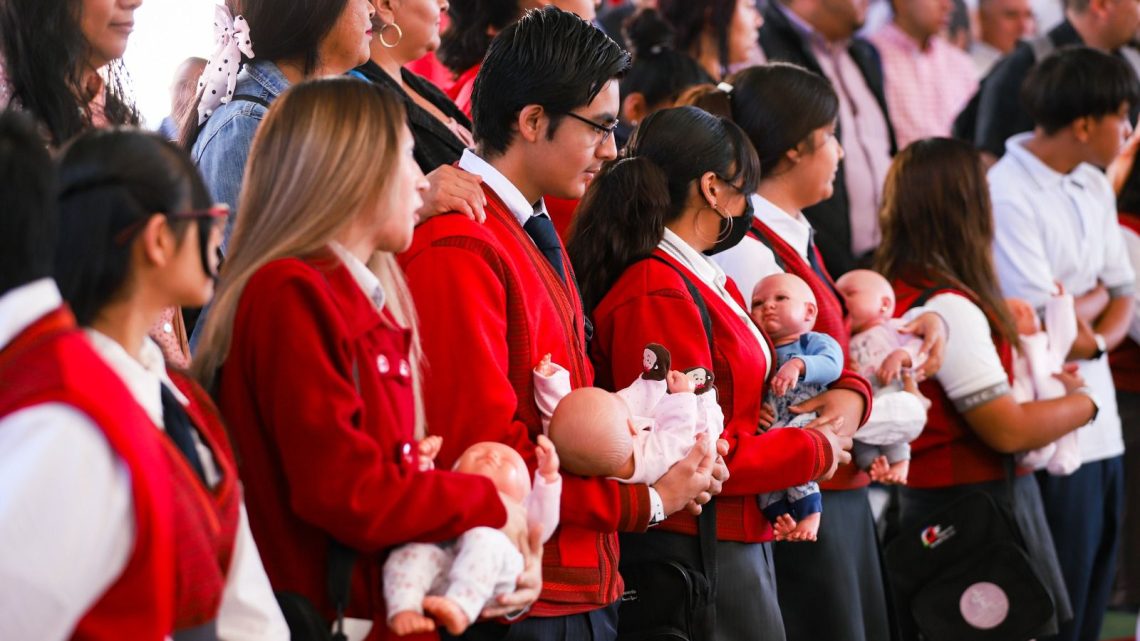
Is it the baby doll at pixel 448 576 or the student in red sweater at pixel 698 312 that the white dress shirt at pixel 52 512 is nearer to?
the baby doll at pixel 448 576

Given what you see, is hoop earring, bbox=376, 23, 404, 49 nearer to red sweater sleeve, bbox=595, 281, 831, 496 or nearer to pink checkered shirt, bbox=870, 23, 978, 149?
red sweater sleeve, bbox=595, 281, 831, 496

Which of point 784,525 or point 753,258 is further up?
point 753,258

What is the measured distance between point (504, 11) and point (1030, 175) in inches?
70.9

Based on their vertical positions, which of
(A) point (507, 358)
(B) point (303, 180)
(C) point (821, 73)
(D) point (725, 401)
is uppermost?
(B) point (303, 180)

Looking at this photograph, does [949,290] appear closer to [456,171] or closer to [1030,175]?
[1030,175]

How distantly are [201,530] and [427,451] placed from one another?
0.46m

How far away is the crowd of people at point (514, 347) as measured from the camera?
5.26 feet

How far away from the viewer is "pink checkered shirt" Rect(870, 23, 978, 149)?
596 cm

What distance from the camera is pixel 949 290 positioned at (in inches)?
144

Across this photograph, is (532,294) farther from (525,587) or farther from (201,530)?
(201,530)

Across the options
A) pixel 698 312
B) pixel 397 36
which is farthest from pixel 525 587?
pixel 397 36

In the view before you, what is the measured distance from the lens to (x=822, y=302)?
3164mm

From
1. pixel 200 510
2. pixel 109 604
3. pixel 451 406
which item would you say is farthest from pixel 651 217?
pixel 109 604

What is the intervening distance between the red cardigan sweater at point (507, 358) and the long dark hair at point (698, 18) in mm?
2309
